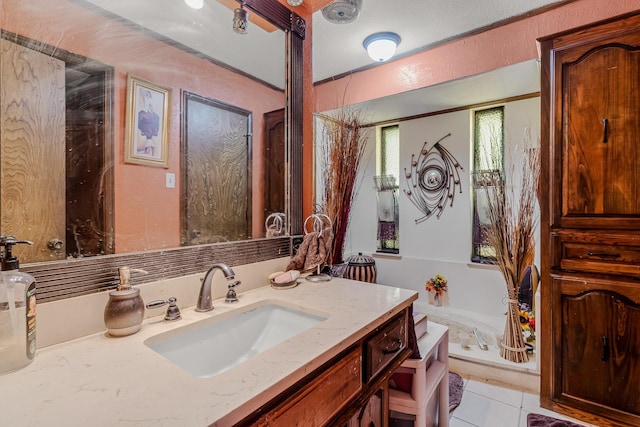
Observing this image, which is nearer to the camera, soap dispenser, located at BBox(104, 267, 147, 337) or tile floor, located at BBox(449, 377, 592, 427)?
soap dispenser, located at BBox(104, 267, 147, 337)

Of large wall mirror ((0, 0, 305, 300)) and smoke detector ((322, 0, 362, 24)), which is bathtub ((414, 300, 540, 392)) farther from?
smoke detector ((322, 0, 362, 24))

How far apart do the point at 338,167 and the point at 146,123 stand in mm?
979

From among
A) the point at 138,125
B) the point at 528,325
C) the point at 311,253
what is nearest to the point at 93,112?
the point at 138,125

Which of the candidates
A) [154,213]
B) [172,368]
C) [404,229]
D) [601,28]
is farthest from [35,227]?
[404,229]

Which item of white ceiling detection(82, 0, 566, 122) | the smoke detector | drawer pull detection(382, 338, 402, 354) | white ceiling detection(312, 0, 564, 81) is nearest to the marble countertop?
drawer pull detection(382, 338, 402, 354)

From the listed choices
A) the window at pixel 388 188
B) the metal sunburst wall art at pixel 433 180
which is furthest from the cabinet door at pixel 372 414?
the window at pixel 388 188

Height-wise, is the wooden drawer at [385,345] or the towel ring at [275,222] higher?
the towel ring at [275,222]

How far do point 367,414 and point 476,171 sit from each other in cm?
255

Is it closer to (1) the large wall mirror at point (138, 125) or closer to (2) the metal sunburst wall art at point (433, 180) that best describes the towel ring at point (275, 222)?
(1) the large wall mirror at point (138, 125)

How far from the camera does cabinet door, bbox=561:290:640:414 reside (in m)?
1.33

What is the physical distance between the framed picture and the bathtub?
66.8 inches

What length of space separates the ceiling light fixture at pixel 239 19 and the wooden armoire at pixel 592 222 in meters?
1.44

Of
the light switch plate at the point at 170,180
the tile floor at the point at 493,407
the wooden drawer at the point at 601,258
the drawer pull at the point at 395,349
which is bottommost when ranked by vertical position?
the tile floor at the point at 493,407

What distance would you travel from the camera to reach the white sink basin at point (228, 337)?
0.77 metres
